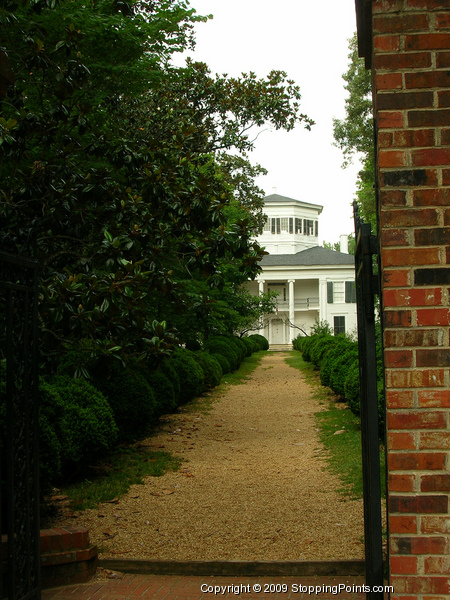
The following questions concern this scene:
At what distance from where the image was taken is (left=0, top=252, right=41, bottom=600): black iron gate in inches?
126

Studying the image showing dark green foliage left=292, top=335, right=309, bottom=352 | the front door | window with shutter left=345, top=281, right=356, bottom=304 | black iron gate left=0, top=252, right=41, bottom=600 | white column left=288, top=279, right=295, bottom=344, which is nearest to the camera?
black iron gate left=0, top=252, right=41, bottom=600

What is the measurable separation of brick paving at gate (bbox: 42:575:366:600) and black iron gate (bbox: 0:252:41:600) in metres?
0.62

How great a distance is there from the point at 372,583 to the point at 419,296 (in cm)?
138

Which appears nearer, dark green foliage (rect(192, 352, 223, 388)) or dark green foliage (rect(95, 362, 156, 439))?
dark green foliage (rect(95, 362, 156, 439))

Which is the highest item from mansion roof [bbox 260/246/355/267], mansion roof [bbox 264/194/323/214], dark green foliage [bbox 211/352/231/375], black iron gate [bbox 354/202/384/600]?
mansion roof [bbox 264/194/323/214]

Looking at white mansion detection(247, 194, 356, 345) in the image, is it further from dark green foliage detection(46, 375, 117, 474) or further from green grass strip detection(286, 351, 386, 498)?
dark green foliage detection(46, 375, 117, 474)

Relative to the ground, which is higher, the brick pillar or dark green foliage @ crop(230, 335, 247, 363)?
the brick pillar

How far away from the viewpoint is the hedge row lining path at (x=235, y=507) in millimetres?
4852

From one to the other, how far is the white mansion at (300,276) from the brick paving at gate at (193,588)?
42.3 meters

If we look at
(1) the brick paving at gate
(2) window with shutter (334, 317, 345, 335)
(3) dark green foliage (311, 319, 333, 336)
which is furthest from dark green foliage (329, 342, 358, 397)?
(2) window with shutter (334, 317, 345, 335)

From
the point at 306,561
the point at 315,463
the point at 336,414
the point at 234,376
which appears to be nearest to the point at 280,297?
the point at 234,376

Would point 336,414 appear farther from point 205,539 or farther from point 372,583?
point 372,583

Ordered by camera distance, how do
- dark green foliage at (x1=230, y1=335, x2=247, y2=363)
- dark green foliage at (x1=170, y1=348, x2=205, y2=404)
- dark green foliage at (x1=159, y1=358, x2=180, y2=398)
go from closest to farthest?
dark green foliage at (x1=159, y1=358, x2=180, y2=398)
dark green foliage at (x1=170, y1=348, x2=205, y2=404)
dark green foliage at (x1=230, y1=335, x2=247, y2=363)

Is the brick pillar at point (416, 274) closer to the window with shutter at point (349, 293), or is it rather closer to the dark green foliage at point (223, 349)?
the dark green foliage at point (223, 349)
